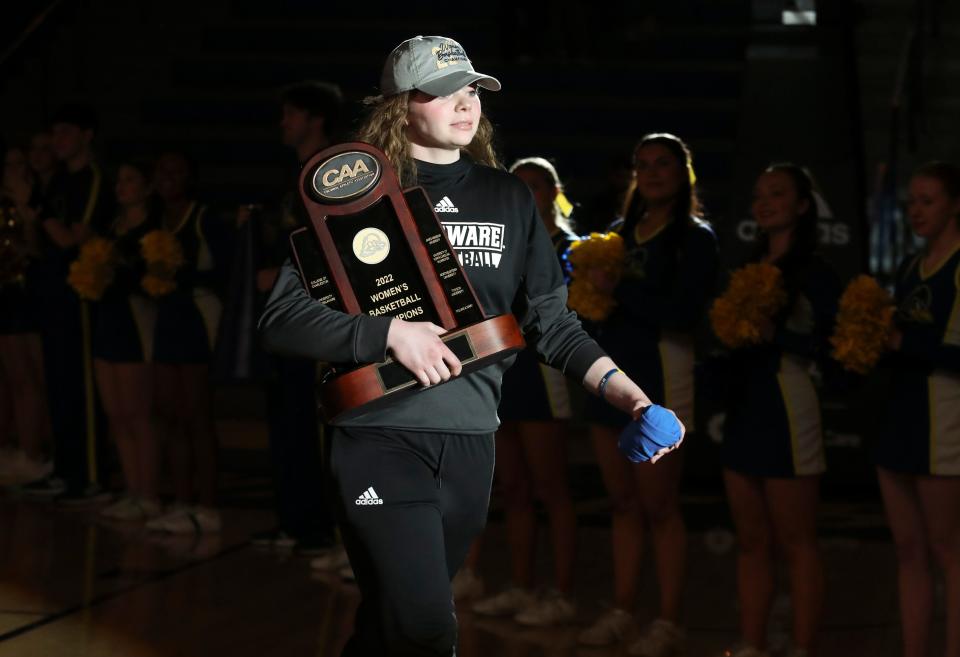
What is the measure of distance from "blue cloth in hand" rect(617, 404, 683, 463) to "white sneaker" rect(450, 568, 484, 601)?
2840 mm

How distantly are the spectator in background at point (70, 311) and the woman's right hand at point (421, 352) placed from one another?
15.1ft

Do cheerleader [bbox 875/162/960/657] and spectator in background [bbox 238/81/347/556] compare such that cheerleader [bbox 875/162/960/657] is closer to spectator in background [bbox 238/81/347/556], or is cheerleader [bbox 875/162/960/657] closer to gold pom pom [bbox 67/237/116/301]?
spectator in background [bbox 238/81/347/556]

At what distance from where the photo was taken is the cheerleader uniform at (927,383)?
13.5ft

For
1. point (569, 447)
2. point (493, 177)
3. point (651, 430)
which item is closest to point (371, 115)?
point (493, 177)

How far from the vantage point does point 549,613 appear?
16.9 feet

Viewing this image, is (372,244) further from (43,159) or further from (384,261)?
(43,159)

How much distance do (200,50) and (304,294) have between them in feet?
31.7

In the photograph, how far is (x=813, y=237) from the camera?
455 centimetres

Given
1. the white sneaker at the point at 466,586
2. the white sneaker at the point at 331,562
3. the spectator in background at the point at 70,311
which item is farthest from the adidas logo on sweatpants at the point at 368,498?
the spectator in background at the point at 70,311

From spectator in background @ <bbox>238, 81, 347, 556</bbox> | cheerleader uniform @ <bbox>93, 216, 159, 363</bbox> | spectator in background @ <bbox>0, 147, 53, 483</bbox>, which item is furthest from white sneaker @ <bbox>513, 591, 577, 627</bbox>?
spectator in background @ <bbox>0, 147, 53, 483</bbox>

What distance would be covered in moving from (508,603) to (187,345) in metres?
2.06

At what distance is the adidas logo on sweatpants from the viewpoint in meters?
2.81

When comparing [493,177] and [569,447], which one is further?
[569,447]

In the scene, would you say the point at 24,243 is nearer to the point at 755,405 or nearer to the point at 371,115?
the point at 755,405
